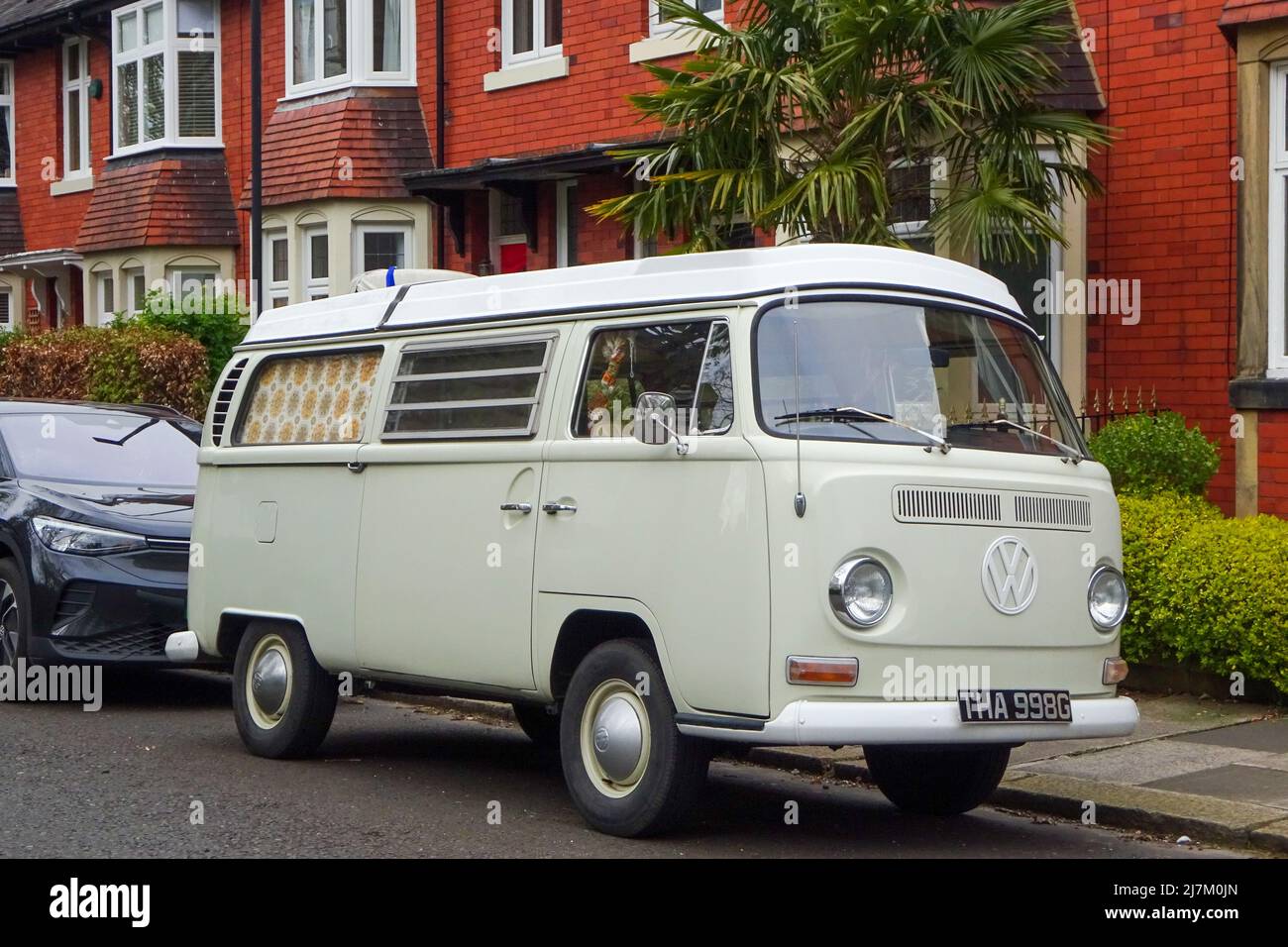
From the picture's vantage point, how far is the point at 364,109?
67.4 feet

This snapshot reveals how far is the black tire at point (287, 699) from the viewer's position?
9102 millimetres

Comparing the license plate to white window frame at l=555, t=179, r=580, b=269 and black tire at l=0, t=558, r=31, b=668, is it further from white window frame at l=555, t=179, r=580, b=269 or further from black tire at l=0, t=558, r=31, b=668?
white window frame at l=555, t=179, r=580, b=269

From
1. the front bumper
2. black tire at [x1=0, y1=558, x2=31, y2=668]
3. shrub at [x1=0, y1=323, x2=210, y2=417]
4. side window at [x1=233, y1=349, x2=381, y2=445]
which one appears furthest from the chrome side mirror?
shrub at [x1=0, y1=323, x2=210, y2=417]

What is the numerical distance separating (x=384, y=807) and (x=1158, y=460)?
6.07 metres

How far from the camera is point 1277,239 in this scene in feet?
40.3

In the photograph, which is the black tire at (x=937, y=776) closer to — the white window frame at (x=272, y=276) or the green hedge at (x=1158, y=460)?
the green hedge at (x=1158, y=460)

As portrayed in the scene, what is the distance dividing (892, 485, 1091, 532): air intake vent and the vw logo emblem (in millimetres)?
93

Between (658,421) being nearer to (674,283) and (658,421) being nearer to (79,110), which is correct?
(674,283)

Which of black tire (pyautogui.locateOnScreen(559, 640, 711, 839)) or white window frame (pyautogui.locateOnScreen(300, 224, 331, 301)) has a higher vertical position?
white window frame (pyautogui.locateOnScreen(300, 224, 331, 301))

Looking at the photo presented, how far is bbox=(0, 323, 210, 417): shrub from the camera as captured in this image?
1792 centimetres

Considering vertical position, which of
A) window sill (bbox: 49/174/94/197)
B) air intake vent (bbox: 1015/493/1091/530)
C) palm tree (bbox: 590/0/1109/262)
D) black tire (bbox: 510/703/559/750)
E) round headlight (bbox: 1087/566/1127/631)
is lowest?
black tire (bbox: 510/703/559/750)

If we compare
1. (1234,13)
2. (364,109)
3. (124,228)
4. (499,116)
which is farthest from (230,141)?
(1234,13)

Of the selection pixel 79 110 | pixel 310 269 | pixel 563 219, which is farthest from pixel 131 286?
pixel 563 219

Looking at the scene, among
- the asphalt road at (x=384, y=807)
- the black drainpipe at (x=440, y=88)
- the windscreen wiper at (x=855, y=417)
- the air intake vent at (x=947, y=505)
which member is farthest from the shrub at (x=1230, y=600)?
the black drainpipe at (x=440, y=88)
